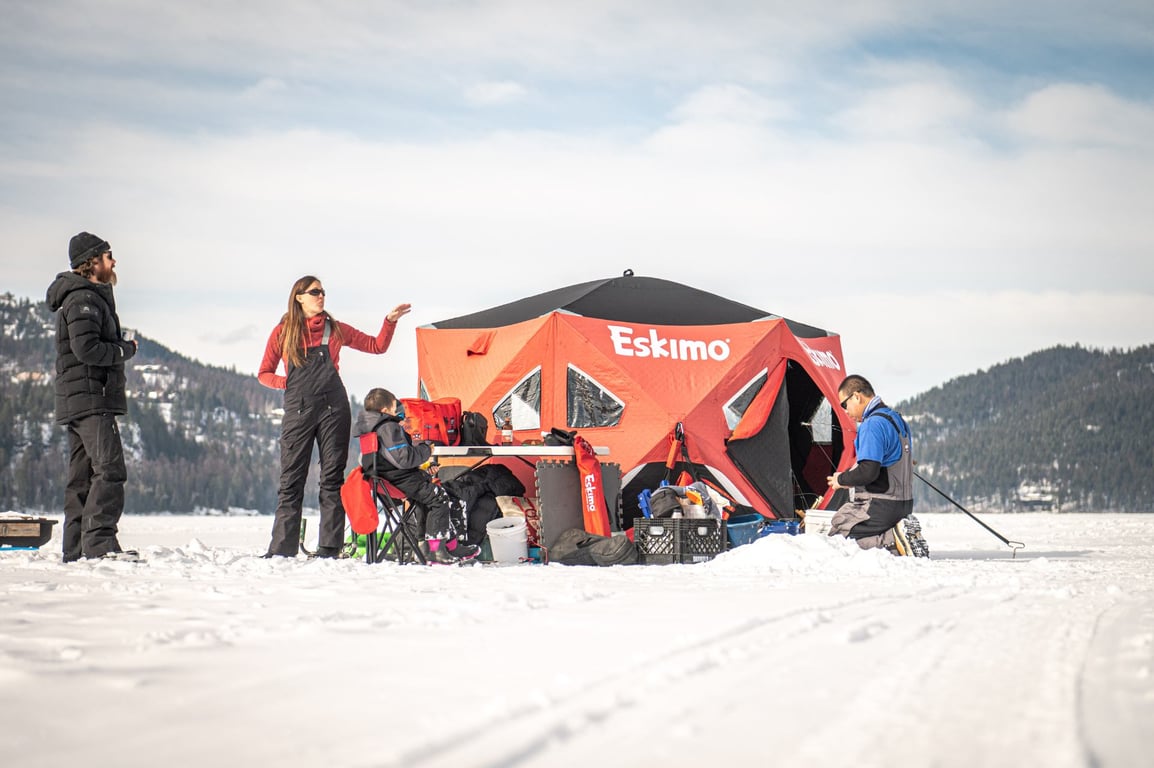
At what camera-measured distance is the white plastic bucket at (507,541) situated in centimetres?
722

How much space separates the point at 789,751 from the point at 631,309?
312 inches

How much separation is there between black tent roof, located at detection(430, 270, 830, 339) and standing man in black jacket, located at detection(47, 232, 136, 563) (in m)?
4.29

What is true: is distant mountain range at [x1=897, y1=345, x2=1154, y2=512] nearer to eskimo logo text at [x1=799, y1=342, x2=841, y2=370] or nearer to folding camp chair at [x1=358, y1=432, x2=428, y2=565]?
eskimo logo text at [x1=799, y1=342, x2=841, y2=370]

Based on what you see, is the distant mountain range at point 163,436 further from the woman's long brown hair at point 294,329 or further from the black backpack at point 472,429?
the woman's long brown hair at point 294,329

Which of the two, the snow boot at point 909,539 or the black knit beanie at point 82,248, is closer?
the black knit beanie at point 82,248

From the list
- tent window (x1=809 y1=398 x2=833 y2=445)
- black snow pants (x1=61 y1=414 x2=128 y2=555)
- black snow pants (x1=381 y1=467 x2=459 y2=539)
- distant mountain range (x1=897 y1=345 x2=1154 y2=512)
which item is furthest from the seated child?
distant mountain range (x1=897 y1=345 x2=1154 y2=512)

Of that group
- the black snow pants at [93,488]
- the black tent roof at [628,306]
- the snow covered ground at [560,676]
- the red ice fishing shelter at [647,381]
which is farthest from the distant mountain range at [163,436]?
the snow covered ground at [560,676]

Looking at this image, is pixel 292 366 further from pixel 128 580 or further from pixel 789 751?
pixel 789 751

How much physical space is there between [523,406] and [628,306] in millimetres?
1376

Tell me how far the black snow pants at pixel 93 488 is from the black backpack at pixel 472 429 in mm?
2601

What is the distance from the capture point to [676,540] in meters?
7.02

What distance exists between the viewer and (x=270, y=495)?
103 m

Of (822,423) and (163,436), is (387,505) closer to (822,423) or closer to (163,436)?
(822,423)

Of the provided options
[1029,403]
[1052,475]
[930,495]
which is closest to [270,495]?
[930,495]
